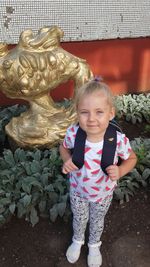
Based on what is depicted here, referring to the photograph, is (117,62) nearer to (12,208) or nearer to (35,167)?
(35,167)

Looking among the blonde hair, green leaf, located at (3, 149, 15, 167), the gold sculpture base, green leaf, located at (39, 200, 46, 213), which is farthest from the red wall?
the blonde hair

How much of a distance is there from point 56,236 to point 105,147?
107 centimetres

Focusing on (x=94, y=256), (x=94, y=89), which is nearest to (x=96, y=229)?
(x=94, y=256)

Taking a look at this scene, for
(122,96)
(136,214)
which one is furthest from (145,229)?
(122,96)

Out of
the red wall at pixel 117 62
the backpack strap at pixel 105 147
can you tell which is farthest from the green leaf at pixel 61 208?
the red wall at pixel 117 62

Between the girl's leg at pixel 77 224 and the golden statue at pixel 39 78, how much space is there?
1.01m

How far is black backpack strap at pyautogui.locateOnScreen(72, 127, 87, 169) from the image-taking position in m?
2.20

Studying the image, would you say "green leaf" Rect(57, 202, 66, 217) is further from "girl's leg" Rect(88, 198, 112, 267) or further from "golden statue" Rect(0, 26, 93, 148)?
"golden statue" Rect(0, 26, 93, 148)

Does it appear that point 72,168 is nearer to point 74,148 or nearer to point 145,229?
point 74,148

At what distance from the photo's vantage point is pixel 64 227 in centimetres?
299

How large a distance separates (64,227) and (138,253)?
1.94 feet

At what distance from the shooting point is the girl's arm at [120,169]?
2.08 m

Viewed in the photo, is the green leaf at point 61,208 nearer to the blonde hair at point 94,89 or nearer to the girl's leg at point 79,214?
the girl's leg at point 79,214

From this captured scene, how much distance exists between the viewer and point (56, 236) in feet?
9.60
